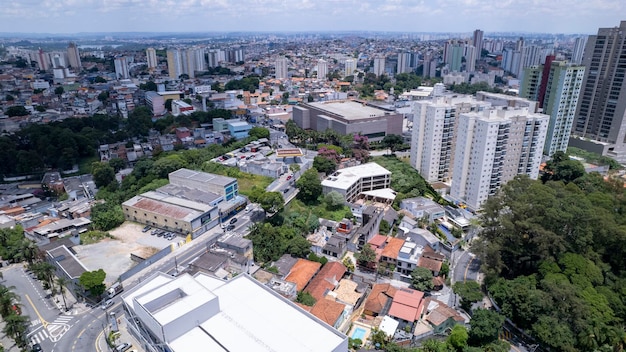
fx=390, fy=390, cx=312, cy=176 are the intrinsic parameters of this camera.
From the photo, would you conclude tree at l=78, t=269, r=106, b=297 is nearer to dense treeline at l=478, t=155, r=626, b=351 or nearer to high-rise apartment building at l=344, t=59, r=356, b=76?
dense treeline at l=478, t=155, r=626, b=351

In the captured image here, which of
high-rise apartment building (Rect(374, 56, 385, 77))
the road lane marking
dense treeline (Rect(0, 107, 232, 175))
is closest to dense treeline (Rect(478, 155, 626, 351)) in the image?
the road lane marking

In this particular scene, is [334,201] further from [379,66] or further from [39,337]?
[379,66]

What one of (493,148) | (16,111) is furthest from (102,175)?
(493,148)

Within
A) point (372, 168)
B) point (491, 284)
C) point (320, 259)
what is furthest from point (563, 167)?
point (320, 259)

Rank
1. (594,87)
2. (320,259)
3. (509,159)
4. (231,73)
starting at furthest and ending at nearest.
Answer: (231,73) → (594,87) → (509,159) → (320,259)

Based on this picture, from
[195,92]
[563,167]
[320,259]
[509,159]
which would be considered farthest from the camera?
[195,92]

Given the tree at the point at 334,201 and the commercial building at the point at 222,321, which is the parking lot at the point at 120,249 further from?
the tree at the point at 334,201

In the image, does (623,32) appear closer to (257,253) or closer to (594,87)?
(594,87)

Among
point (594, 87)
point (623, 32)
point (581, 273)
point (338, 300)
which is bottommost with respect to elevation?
point (338, 300)
